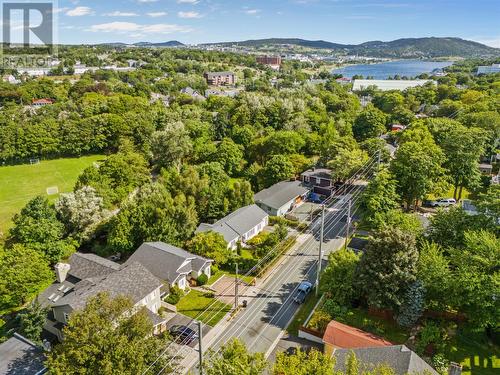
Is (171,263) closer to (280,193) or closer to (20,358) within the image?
(20,358)

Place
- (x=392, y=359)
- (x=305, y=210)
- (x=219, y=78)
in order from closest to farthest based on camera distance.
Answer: (x=392, y=359) < (x=305, y=210) < (x=219, y=78)

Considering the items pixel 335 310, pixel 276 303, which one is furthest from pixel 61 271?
pixel 335 310

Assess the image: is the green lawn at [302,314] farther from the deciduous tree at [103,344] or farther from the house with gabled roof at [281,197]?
the house with gabled roof at [281,197]

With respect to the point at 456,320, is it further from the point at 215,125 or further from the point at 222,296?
the point at 215,125

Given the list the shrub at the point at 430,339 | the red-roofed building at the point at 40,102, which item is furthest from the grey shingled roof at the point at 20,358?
the red-roofed building at the point at 40,102

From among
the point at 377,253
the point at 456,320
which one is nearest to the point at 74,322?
the point at 377,253
